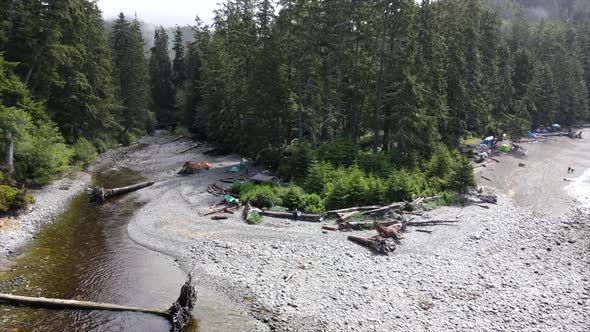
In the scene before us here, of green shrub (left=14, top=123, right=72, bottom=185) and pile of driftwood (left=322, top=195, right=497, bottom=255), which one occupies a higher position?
green shrub (left=14, top=123, right=72, bottom=185)

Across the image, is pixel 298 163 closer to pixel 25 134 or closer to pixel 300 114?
pixel 300 114

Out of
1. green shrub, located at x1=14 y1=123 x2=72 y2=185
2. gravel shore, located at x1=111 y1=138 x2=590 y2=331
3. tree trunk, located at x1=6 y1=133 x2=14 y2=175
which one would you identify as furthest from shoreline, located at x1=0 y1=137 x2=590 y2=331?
tree trunk, located at x1=6 y1=133 x2=14 y2=175

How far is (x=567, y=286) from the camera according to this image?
749 inches

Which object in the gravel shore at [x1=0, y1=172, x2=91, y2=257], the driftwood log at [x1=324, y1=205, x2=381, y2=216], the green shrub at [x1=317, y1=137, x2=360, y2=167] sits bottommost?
the gravel shore at [x1=0, y1=172, x2=91, y2=257]

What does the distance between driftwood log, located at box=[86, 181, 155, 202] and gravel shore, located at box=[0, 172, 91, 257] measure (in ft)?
5.29

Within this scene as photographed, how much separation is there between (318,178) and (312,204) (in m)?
3.24

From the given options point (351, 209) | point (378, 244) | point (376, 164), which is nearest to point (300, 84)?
point (376, 164)

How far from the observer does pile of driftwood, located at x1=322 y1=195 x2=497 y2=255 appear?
22.1m

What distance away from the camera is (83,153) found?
41.8 metres

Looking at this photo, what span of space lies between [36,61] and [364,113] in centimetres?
2904

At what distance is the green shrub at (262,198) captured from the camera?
28.5m

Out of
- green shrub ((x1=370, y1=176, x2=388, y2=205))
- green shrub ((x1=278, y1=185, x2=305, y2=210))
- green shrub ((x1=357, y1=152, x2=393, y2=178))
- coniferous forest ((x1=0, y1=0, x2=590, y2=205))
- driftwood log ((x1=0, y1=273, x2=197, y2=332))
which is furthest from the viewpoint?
coniferous forest ((x1=0, y1=0, x2=590, y2=205))

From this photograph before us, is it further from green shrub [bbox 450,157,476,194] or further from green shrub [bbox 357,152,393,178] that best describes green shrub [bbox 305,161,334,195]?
green shrub [bbox 450,157,476,194]

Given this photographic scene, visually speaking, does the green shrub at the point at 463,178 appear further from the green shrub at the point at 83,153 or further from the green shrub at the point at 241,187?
the green shrub at the point at 83,153
